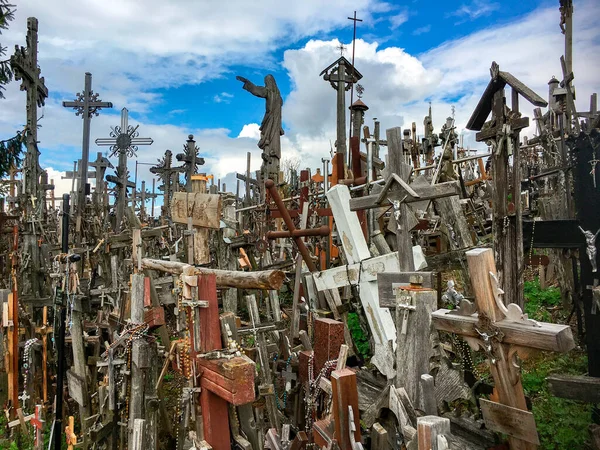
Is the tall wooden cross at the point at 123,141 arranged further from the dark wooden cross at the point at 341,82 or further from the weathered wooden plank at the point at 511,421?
the weathered wooden plank at the point at 511,421

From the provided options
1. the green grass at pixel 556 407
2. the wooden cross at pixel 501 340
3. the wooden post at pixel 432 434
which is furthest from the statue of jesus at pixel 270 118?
the wooden post at pixel 432 434

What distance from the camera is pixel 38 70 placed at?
475 inches

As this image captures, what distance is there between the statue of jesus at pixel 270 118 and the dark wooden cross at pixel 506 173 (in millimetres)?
6219

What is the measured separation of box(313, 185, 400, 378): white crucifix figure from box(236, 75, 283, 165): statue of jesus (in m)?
5.65

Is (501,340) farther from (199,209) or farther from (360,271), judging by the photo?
(199,209)

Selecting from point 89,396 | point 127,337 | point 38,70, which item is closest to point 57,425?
point 89,396

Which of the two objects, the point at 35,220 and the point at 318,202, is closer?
the point at 318,202

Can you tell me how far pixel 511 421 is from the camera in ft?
8.98

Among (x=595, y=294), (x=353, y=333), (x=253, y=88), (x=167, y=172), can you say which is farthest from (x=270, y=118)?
(x=167, y=172)

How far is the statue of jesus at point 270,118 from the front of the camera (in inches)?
417

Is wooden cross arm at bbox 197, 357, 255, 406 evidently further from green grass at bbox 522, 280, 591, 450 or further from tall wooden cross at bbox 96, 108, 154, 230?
tall wooden cross at bbox 96, 108, 154, 230

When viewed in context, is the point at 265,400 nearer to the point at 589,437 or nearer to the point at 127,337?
the point at 127,337

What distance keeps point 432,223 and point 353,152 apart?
406 cm

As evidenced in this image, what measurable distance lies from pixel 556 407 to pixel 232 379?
451 centimetres
